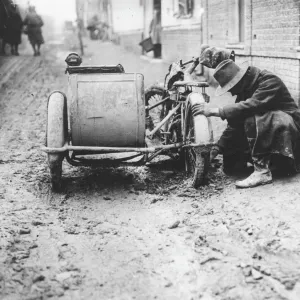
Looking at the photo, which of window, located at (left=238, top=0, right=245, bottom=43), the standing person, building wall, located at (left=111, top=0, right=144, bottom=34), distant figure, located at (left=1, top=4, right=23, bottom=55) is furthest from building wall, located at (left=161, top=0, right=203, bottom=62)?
building wall, located at (left=111, top=0, right=144, bottom=34)

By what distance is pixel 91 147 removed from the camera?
4785 mm

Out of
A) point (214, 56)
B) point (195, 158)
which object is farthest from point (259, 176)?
point (214, 56)

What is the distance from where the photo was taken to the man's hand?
4.80m

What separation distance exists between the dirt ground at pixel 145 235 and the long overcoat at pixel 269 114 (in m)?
0.38

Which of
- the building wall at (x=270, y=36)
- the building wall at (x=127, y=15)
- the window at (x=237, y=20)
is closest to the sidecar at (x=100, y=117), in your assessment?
the building wall at (x=270, y=36)

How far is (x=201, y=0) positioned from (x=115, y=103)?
870 cm

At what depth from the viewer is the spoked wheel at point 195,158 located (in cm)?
485

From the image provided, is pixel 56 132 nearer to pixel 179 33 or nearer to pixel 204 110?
pixel 204 110

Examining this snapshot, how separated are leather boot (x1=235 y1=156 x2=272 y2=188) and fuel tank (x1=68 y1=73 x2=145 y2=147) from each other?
3.88 feet

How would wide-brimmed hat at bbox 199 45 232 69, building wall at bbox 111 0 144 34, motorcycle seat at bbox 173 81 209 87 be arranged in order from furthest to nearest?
building wall at bbox 111 0 144 34
motorcycle seat at bbox 173 81 209 87
wide-brimmed hat at bbox 199 45 232 69

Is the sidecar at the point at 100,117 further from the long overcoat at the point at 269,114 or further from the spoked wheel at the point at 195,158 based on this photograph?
the long overcoat at the point at 269,114

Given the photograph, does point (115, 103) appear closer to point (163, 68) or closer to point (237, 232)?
point (237, 232)

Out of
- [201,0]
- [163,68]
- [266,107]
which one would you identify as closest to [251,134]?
[266,107]

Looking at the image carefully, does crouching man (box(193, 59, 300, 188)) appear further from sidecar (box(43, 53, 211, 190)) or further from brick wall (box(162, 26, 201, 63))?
brick wall (box(162, 26, 201, 63))
